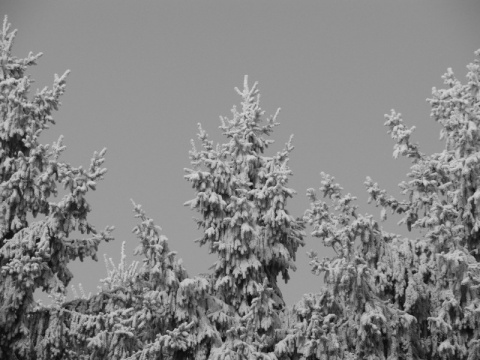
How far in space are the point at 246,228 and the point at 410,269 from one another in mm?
3839

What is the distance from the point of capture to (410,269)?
17.1 metres

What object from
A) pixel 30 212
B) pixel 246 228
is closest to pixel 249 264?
pixel 246 228

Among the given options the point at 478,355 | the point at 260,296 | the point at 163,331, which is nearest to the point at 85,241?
the point at 163,331

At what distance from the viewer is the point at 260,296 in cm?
1656

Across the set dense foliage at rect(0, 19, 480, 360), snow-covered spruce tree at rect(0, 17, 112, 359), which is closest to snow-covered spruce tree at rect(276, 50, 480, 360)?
dense foliage at rect(0, 19, 480, 360)

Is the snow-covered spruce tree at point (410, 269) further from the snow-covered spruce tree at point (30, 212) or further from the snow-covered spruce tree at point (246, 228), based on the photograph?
the snow-covered spruce tree at point (30, 212)

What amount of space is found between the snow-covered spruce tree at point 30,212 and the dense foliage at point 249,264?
0.03 meters

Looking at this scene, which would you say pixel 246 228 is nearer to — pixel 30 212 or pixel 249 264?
pixel 249 264

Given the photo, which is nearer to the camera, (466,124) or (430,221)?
(430,221)

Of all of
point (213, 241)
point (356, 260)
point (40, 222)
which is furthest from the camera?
point (213, 241)

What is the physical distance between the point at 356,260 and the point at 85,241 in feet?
20.5

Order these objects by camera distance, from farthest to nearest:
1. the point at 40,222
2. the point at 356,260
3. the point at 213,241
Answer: the point at 213,241
the point at 40,222
the point at 356,260

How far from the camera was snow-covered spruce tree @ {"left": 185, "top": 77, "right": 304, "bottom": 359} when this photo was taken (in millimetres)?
16978

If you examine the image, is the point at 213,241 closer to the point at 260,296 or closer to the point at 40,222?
the point at 260,296
